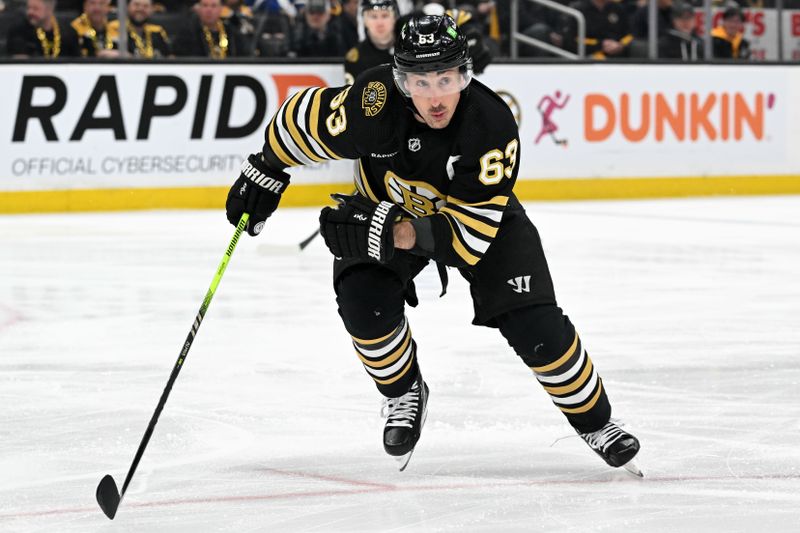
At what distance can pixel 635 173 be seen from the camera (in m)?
10.6

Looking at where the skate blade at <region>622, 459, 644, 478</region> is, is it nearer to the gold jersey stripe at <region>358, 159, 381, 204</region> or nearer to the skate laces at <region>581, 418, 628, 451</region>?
the skate laces at <region>581, 418, 628, 451</region>

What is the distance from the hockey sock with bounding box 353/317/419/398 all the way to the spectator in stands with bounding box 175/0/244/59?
6.67m

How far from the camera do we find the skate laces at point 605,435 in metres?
2.92

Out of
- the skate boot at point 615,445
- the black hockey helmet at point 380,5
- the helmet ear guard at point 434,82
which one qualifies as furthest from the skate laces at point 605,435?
the black hockey helmet at point 380,5

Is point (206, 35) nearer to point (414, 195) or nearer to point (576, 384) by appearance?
point (414, 195)

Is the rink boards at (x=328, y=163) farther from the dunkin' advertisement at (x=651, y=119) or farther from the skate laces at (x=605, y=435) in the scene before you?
the skate laces at (x=605, y=435)

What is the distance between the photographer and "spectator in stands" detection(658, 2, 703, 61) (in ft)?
35.0

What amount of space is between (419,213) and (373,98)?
0.27m

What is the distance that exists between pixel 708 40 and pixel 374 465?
8.40 meters

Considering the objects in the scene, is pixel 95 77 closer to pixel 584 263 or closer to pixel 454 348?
pixel 584 263

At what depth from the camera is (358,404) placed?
11.9 ft

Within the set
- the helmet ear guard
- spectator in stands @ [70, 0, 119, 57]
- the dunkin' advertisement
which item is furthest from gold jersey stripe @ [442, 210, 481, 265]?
the dunkin' advertisement

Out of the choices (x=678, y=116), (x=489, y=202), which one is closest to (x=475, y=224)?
(x=489, y=202)

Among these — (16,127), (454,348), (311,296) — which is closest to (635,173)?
(16,127)
